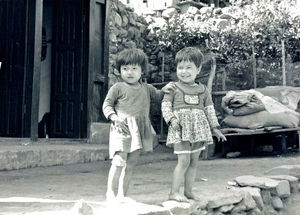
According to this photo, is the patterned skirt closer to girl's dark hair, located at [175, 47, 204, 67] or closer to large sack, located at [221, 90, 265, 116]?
girl's dark hair, located at [175, 47, 204, 67]

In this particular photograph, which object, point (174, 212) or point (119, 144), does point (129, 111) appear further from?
point (174, 212)

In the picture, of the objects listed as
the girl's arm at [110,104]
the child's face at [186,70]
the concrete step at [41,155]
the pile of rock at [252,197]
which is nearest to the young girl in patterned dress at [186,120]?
the child's face at [186,70]

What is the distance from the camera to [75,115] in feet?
22.4

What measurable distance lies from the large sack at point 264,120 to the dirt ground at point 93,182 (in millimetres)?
565

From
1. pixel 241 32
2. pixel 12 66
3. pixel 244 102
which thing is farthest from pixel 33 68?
pixel 241 32

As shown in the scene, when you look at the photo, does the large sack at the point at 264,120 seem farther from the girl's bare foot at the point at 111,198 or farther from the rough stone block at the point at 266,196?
the girl's bare foot at the point at 111,198

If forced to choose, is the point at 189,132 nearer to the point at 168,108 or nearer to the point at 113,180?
the point at 168,108

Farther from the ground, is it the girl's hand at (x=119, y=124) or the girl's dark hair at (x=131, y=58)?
the girl's dark hair at (x=131, y=58)

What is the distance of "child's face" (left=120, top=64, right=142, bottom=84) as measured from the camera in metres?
2.88

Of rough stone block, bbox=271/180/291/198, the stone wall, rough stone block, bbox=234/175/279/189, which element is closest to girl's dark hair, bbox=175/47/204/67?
rough stone block, bbox=234/175/279/189

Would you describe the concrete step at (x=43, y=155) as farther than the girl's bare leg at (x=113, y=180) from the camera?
Yes

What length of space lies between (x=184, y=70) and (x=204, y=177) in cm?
189

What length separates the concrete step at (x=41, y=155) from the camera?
465 cm

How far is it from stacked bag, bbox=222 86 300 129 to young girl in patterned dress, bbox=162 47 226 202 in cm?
363
